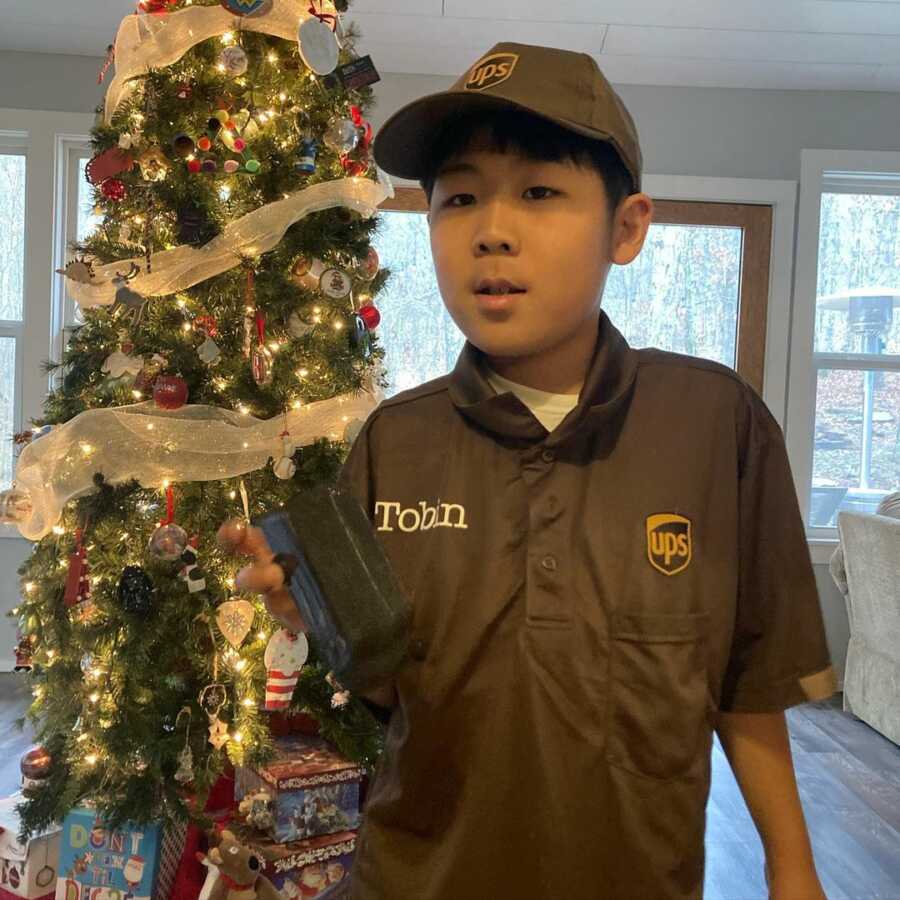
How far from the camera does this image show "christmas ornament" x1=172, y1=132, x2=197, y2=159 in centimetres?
169

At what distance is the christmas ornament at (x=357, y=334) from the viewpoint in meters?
1.83

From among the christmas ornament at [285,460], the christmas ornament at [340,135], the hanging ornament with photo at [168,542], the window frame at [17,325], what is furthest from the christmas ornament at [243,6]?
the window frame at [17,325]

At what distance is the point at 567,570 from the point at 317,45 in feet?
4.62

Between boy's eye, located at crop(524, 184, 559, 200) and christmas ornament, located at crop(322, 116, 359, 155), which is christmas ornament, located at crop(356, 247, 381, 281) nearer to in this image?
christmas ornament, located at crop(322, 116, 359, 155)

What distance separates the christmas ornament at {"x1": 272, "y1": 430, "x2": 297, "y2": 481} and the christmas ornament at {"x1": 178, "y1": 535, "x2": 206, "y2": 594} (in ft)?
0.78

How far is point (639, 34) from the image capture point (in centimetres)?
319

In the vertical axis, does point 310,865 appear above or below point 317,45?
below

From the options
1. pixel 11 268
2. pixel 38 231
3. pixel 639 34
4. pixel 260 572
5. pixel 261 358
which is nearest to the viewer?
pixel 260 572

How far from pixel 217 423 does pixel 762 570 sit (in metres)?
1.25

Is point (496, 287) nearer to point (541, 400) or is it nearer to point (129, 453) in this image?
point (541, 400)

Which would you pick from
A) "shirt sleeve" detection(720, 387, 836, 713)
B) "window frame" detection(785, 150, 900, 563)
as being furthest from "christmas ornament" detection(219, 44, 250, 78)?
"window frame" detection(785, 150, 900, 563)

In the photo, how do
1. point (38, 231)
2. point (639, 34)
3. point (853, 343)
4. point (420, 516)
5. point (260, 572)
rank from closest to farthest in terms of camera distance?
point (260, 572) < point (420, 516) < point (639, 34) < point (38, 231) < point (853, 343)

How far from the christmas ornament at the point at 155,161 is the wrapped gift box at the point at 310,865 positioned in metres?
1.43

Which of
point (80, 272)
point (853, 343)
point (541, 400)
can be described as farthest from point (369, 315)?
point (853, 343)
